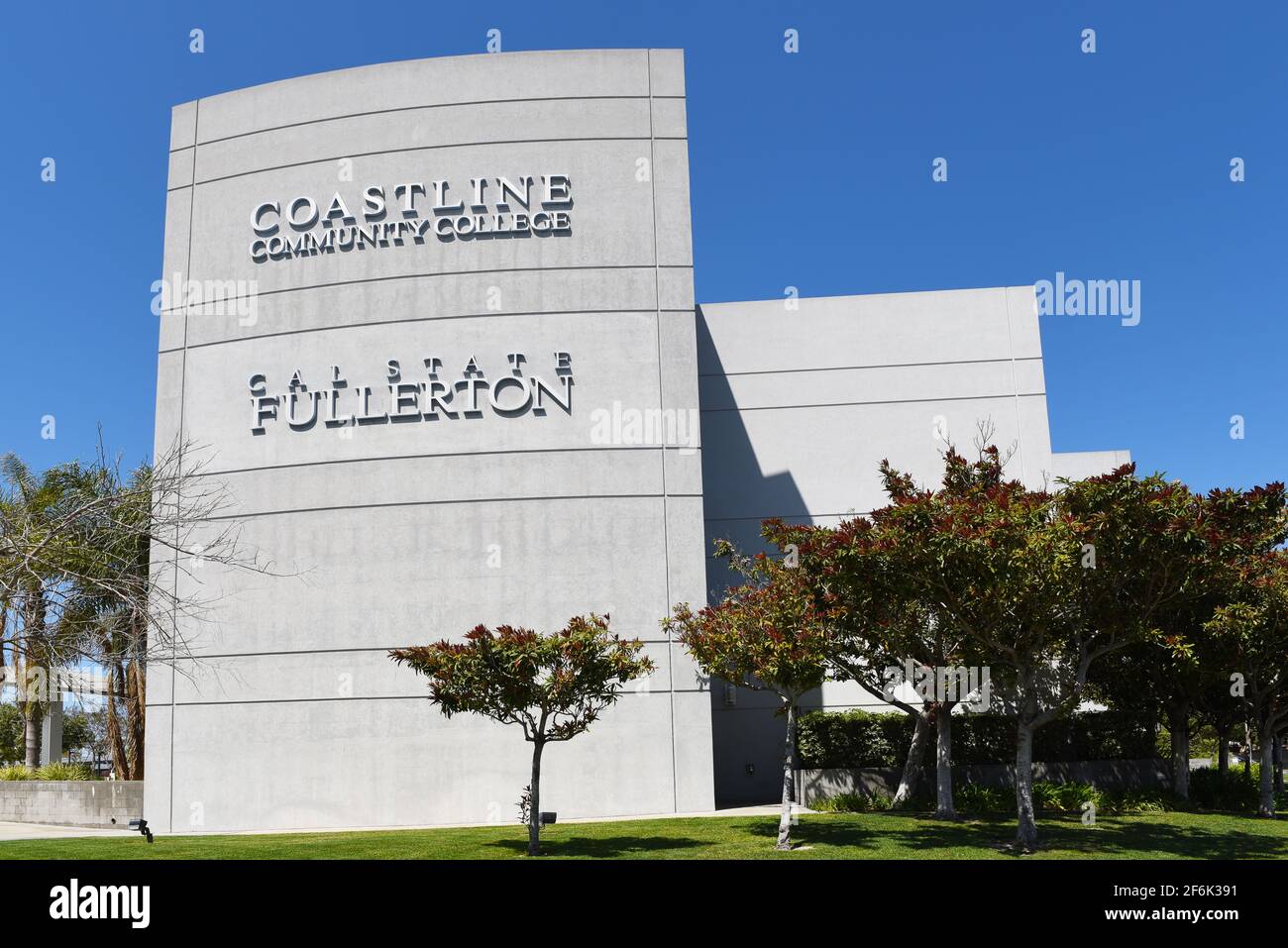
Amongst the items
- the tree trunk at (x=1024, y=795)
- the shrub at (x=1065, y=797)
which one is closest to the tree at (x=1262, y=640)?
the shrub at (x=1065, y=797)

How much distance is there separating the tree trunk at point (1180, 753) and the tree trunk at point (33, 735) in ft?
99.9

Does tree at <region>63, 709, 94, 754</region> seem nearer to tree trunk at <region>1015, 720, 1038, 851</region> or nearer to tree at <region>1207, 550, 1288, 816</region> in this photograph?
tree trunk at <region>1015, 720, 1038, 851</region>

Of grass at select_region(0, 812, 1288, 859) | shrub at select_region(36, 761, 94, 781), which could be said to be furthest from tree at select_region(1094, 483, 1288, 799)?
shrub at select_region(36, 761, 94, 781)

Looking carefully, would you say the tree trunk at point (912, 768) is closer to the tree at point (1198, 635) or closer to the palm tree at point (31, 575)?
the tree at point (1198, 635)

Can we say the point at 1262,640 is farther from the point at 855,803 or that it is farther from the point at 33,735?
the point at 33,735

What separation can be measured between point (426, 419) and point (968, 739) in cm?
1458

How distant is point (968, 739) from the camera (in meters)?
22.3

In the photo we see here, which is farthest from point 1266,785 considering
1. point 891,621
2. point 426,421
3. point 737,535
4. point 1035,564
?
point 426,421

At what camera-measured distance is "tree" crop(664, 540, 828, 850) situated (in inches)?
591

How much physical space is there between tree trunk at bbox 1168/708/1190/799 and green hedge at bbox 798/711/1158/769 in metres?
0.82

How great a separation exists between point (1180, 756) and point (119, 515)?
2229cm

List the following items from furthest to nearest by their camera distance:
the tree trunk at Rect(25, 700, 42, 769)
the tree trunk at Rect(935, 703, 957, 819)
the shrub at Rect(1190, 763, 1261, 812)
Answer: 1. the tree trunk at Rect(25, 700, 42, 769)
2. the shrub at Rect(1190, 763, 1261, 812)
3. the tree trunk at Rect(935, 703, 957, 819)
